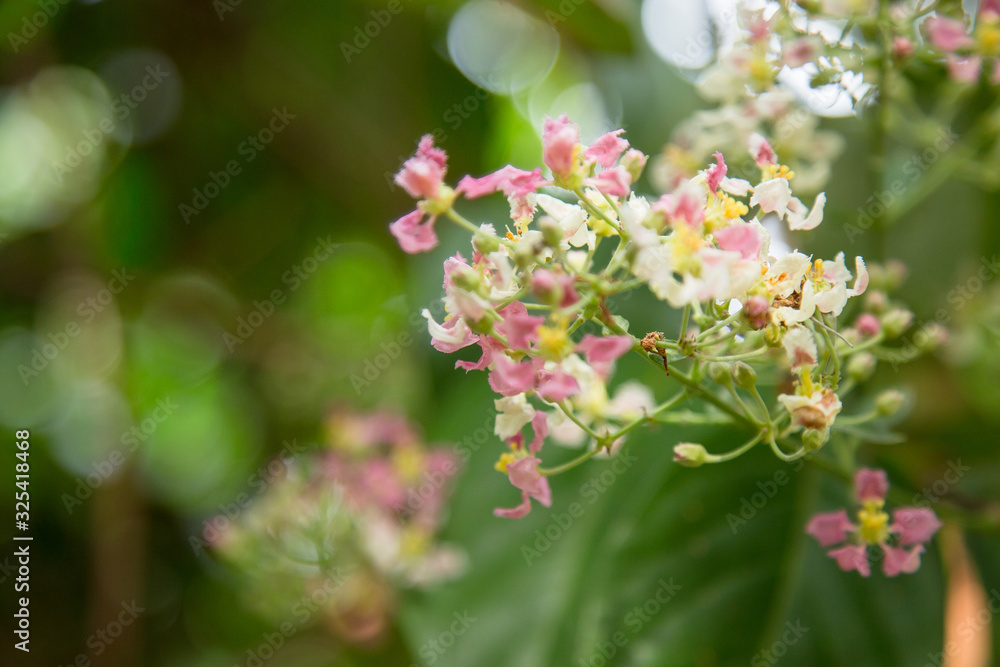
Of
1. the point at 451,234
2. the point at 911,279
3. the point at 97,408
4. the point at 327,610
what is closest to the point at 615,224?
the point at 911,279

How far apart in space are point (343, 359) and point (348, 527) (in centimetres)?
91

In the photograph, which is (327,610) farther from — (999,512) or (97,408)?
(999,512)

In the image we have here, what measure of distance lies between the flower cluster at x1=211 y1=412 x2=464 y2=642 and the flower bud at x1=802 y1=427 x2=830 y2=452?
854 millimetres

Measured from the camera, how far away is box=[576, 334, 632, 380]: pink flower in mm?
477

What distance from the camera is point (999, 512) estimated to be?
0.88 m

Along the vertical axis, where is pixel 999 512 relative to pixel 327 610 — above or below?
above

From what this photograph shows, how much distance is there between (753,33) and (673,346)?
47cm

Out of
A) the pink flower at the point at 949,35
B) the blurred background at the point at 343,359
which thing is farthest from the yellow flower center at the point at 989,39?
the blurred background at the point at 343,359

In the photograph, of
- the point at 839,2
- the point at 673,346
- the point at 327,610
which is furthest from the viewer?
the point at 327,610

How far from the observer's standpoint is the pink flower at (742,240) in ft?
1.61

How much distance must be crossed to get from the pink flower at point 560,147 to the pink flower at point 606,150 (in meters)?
0.02

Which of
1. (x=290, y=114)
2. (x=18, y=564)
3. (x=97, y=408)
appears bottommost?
(x=18, y=564)

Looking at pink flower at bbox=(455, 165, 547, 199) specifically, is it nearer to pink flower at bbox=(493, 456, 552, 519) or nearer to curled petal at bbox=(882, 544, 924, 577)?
pink flower at bbox=(493, 456, 552, 519)

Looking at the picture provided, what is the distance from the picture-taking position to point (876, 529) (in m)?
0.64
